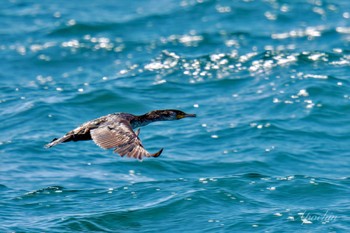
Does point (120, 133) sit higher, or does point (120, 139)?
point (120, 133)

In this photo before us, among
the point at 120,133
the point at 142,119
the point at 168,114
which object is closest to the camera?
the point at 120,133

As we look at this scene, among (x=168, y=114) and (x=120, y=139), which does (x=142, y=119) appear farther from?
(x=120, y=139)

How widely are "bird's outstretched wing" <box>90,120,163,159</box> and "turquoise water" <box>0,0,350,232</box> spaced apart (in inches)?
65.9

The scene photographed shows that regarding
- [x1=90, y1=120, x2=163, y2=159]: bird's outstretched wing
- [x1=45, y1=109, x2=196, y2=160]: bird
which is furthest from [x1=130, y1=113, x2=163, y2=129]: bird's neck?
[x1=90, y1=120, x2=163, y2=159]: bird's outstretched wing

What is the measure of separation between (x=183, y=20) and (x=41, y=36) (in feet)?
12.2

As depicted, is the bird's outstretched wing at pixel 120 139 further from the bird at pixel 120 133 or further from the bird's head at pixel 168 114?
the bird's head at pixel 168 114

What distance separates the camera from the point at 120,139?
10578 millimetres

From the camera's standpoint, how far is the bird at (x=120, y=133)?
33.2 ft

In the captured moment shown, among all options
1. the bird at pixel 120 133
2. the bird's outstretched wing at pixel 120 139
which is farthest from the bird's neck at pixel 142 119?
the bird's outstretched wing at pixel 120 139

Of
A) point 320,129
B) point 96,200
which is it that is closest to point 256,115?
point 320,129

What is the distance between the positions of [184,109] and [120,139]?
6599 mm

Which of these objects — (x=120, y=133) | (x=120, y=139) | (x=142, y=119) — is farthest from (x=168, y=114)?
(x=120, y=139)

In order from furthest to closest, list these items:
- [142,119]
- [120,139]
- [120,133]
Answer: [142,119] → [120,133] → [120,139]

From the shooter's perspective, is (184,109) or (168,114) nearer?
(168,114)
